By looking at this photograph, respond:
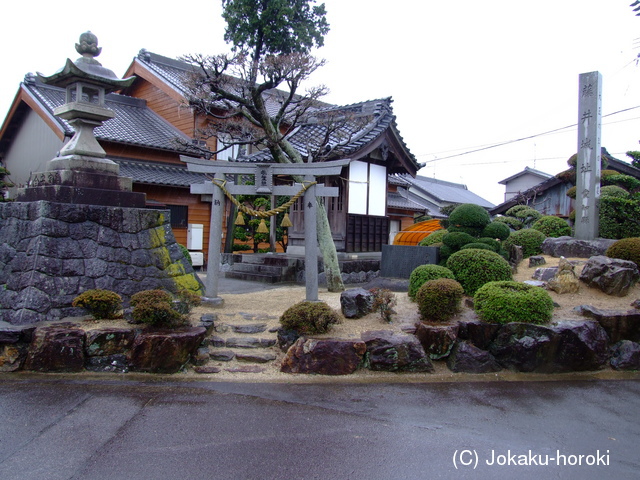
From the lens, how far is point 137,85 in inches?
791

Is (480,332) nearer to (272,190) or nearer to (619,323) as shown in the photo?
(619,323)

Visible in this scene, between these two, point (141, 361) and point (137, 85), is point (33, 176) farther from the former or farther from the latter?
point (137, 85)

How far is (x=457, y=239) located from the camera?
9.35 meters

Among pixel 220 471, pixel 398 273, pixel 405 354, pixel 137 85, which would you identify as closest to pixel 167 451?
pixel 220 471

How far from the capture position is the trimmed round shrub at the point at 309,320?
243 inches

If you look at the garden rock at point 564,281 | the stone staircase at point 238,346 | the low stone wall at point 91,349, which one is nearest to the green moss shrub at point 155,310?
the low stone wall at point 91,349

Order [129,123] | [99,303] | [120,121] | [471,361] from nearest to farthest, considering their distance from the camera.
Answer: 1. [471,361]
2. [99,303]
3. [120,121]
4. [129,123]

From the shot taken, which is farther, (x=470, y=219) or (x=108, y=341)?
(x=470, y=219)

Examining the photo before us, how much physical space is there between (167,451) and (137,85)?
65.2ft

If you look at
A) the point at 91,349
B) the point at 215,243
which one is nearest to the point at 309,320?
the point at 215,243

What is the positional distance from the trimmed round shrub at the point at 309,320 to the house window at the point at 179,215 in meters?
11.1

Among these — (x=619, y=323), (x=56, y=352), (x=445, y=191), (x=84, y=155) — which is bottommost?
(x=56, y=352)

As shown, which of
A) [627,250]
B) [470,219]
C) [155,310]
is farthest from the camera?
[470,219]

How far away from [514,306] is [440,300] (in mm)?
1040
